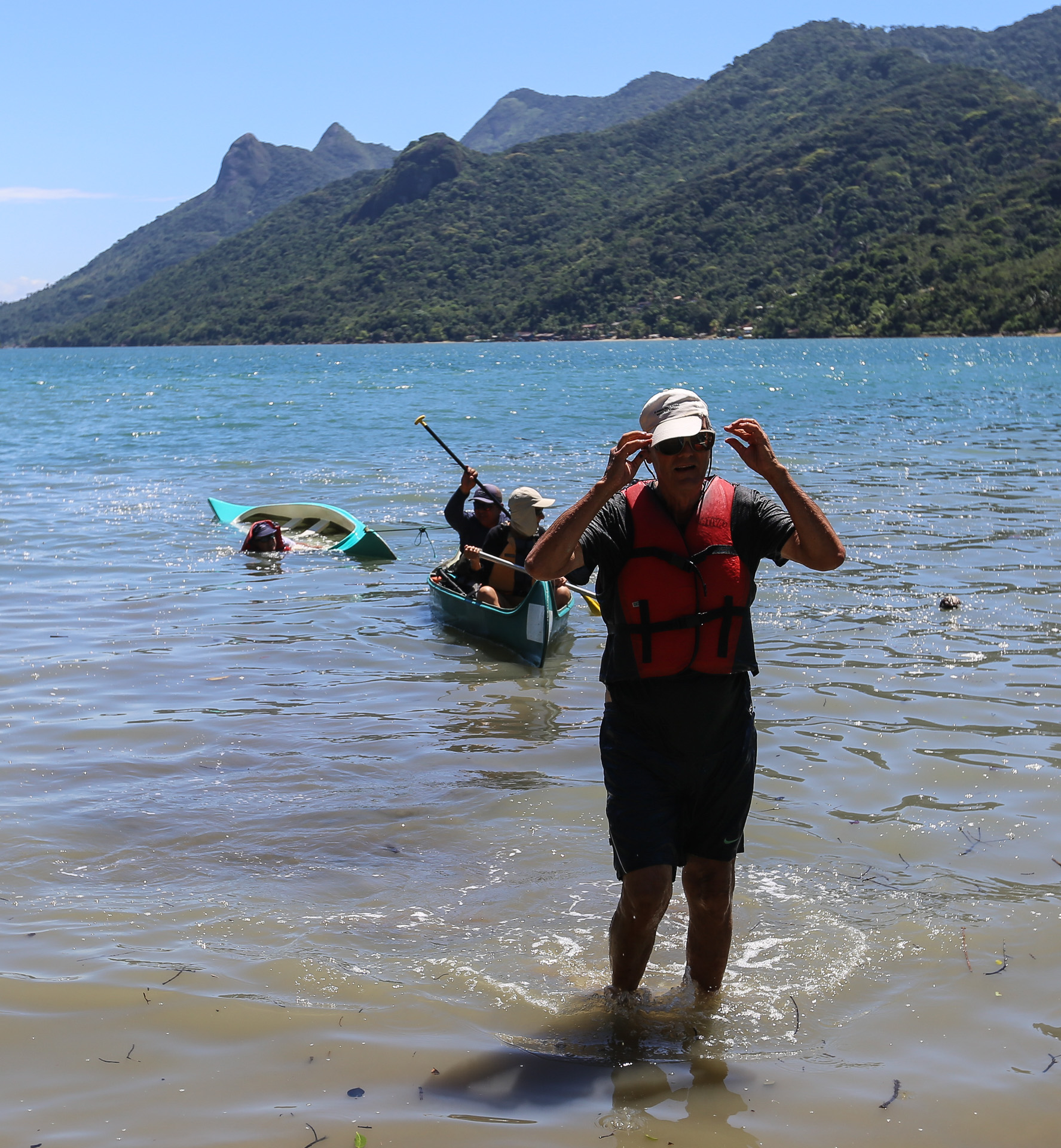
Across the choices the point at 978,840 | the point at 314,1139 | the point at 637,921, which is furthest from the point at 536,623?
the point at 314,1139

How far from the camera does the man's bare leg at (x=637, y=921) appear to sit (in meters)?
3.57

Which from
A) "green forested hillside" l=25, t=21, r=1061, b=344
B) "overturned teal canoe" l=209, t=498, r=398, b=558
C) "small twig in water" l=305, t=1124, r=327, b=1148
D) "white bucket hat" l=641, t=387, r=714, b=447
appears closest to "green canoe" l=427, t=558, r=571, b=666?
"overturned teal canoe" l=209, t=498, r=398, b=558

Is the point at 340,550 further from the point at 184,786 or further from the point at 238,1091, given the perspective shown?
the point at 238,1091

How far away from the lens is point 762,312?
341ft

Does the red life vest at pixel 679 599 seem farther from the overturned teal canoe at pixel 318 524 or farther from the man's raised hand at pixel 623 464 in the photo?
the overturned teal canoe at pixel 318 524

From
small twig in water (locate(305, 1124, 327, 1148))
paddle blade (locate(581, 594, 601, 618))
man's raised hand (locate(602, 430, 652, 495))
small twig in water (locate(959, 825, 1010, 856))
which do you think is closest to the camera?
small twig in water (locate(305, 1124, 327, 1148))

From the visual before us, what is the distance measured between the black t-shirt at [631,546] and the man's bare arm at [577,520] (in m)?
0.09

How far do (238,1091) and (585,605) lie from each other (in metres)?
8.15

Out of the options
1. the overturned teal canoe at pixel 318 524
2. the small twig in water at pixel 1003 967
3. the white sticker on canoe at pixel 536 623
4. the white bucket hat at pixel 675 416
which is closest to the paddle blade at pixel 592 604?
the white sticker on canoe at pixel 536 623

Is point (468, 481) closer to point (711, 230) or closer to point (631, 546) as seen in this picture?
Answer: point (631, 546)

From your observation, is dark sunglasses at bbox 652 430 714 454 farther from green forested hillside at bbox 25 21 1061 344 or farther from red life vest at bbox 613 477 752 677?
green forested hillside at bbox 25 21 1061 344

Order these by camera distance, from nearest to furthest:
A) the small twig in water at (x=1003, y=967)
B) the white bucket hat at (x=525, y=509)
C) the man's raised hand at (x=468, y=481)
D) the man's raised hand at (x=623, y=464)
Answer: the man's raised hand at (x=623, y=464)
the small twig in water at (x=1003, y=967)
the white bucket hat at (x=525, y=509)
the man's raised hand at (x=468, y=481)

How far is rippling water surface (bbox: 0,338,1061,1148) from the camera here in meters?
3.56

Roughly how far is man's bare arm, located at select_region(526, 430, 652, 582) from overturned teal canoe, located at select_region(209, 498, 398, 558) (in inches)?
418
